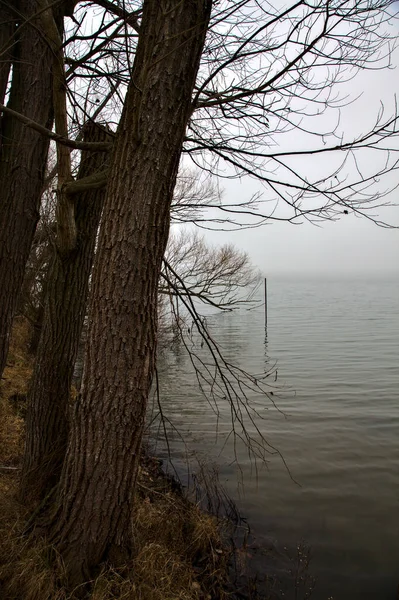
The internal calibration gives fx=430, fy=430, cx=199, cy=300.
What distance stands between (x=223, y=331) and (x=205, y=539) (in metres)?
23.8

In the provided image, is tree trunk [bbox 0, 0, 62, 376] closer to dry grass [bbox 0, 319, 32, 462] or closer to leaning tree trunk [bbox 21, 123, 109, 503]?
leaning tree trunk [bbox 21, 123, 109, 503]

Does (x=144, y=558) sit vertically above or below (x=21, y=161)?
below

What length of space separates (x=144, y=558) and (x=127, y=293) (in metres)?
1.96

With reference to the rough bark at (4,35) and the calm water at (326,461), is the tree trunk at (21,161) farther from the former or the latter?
→ the calm water at (326,461)

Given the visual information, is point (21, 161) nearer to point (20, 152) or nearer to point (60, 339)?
point (20, 152)

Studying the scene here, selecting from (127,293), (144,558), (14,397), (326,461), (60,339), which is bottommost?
(326,461)

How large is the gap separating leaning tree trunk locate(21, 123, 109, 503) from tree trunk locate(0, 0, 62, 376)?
0.42 meters

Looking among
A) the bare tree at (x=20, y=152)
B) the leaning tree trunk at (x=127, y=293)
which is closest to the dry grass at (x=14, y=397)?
the bare tree at (x=20, y=152)

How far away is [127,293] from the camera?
2.62 m

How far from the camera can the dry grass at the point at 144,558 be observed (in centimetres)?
267

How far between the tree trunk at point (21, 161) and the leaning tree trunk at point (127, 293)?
5.40 feet

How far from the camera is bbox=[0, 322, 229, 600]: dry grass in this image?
267cm

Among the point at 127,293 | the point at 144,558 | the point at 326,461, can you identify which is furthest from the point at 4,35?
the point at 326,461

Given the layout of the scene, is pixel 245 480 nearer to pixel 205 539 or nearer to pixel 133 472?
pixel 205 539
